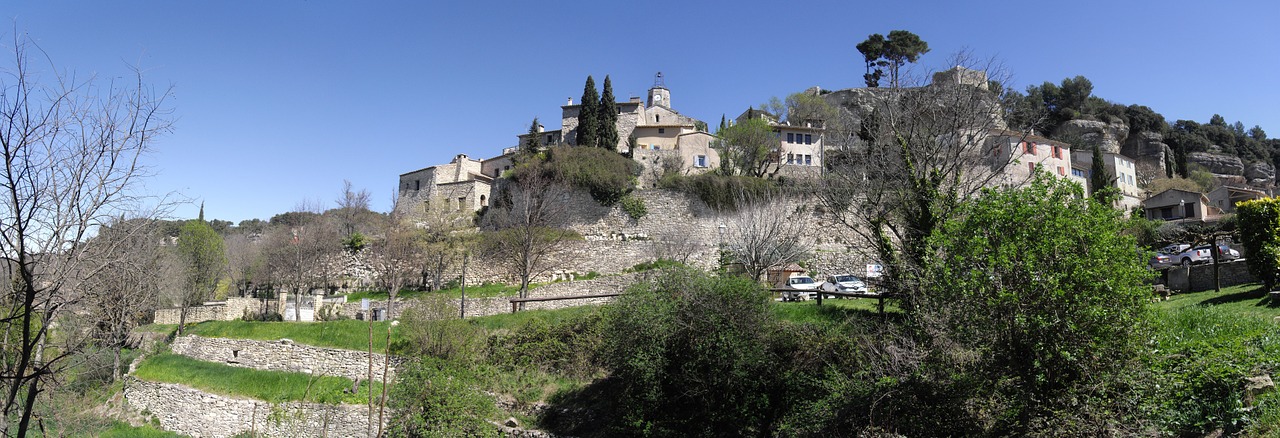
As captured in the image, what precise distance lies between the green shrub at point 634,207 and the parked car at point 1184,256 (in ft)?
85.0

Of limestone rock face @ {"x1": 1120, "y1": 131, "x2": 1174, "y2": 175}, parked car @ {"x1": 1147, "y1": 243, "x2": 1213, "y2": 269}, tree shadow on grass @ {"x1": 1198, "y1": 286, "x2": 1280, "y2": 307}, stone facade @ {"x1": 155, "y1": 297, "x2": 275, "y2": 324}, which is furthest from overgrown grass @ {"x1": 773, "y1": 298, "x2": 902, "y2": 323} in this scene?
limestone rock face @ {"x1": 1120, "y1": 131, "x2": 1174, "y2": 175}

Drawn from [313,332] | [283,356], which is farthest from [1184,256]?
[283,356]

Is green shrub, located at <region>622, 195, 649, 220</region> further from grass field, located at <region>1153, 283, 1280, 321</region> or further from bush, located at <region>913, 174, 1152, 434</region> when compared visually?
bush, located at <region>913, 174, 1152, 434</region>

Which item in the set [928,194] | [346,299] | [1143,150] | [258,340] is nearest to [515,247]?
[346,299]

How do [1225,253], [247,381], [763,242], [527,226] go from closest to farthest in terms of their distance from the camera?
[247,381] < [1225,253] < [763,242] < [527,226]

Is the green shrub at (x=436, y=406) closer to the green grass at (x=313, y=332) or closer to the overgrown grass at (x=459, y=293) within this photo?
the green grass at (x=313, y=332)

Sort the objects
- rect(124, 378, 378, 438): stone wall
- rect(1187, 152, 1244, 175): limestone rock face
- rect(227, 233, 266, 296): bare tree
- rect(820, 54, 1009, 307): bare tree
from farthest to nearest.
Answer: rect(1187, 152, 1244, 175): limestone rock face < rect(227, 233, 266, 296): bare tree < rect(124, 378, 378, 438): stone wall < rect(820, 54, 1009, 307): bare tree

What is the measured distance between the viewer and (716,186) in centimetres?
4403

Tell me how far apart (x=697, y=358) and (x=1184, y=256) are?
21618 mm

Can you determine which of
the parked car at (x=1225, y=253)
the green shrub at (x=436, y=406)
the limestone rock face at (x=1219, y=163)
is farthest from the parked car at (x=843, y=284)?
the limestone rock face at (x=1219, y=163)

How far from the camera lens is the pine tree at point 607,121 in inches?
1953

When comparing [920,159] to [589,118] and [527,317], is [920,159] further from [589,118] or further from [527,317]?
[589,118]

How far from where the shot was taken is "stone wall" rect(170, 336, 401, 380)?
79.8ft

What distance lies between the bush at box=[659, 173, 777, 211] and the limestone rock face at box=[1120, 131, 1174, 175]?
1944 inches
